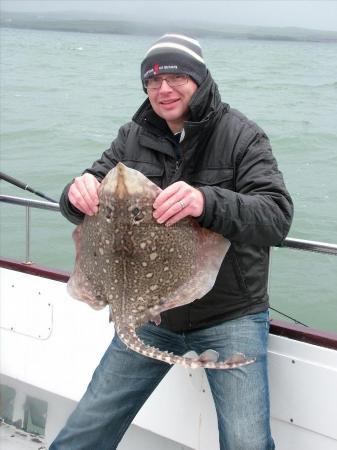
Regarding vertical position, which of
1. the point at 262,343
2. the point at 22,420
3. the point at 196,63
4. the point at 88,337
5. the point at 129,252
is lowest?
the point at 22,420

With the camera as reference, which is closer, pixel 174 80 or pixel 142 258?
pixel 142 258

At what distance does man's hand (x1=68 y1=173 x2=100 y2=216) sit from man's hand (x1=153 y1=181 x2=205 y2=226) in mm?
237

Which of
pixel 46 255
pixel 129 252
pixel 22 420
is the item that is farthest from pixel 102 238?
pixel 46 255

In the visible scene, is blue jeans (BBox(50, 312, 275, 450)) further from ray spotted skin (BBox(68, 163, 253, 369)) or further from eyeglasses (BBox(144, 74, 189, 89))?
eyeglasses (BBox(144, 74, 189, 89))

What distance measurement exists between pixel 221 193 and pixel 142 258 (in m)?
0.36

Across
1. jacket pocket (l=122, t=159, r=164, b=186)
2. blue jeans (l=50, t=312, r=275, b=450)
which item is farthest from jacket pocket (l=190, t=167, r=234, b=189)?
blue jeans (l=50, t=312, r=275, b=450)

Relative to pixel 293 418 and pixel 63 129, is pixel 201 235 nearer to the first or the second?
pixel 293 418

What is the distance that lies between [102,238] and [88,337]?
1.35m

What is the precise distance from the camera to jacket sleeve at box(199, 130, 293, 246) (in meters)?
2.17

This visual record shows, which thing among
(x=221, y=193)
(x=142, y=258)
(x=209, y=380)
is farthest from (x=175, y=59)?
(x=209, y=380)

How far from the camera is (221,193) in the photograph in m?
2.19

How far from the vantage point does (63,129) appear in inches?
856

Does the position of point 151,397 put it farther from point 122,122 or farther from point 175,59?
point 122,122

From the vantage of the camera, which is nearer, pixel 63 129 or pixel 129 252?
pixel 129 252
